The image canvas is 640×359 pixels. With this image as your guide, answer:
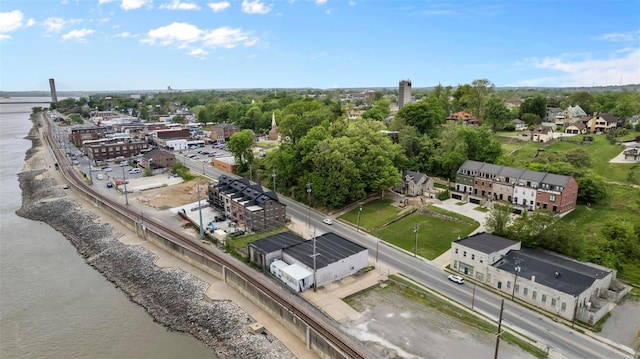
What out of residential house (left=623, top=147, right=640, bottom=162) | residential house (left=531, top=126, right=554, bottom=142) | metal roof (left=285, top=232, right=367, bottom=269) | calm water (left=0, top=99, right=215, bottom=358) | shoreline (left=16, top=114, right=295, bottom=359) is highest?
residential house (left=531, top=126, right=554, bottom=142)

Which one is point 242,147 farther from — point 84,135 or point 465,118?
point 84,135

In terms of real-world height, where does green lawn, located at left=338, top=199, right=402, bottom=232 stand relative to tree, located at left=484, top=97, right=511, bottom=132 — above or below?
below

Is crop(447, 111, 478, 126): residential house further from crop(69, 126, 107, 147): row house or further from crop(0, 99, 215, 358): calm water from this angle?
crop(69, 126, 107, 147): row house

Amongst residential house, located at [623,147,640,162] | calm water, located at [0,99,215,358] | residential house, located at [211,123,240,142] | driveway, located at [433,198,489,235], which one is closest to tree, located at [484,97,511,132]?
residential house, located at [623,147,640,162]

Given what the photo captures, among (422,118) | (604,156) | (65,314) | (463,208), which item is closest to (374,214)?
(463,208)

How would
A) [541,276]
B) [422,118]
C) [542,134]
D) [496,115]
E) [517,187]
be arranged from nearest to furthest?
[541,276]
[517,187]
[422,118]
[542,134]
[496,115]

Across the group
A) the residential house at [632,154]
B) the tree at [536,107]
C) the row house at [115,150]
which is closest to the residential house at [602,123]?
the tree at [536,107]
